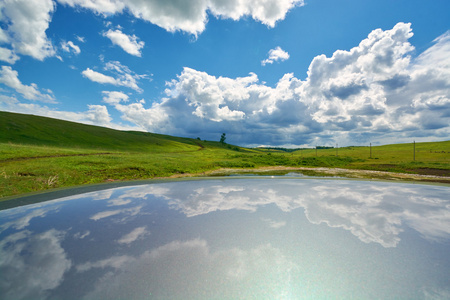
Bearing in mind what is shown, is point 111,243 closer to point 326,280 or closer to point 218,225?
point 218,225

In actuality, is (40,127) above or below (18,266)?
above

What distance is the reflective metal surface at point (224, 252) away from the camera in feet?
17.2

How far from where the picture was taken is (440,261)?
262 inches

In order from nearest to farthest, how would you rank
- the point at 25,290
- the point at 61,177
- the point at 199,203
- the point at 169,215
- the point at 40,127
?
the point at 25,290 < the point at 169,215 < the point at 199,203 < the point at 61,177 < the point at 40,127

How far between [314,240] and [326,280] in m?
2.51

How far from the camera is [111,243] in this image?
24.7ft

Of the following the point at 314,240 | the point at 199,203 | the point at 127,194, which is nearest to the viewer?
the point at 314,240

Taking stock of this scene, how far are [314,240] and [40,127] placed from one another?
112160 mm

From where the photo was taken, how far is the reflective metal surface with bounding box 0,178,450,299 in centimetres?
525

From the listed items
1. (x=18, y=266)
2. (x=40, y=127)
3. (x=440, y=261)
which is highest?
(x=40, y=127)

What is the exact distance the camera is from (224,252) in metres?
7.09

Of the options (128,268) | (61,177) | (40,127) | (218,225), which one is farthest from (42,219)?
(40,127)

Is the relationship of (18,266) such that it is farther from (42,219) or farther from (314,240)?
(314,240)

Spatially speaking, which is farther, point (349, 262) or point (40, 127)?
point (40, 127)
